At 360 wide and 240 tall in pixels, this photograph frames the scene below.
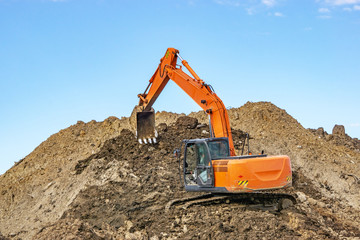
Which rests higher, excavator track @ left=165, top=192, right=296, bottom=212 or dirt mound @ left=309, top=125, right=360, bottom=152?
dirt mound @ left=309, top=125, right=360, bottom=152

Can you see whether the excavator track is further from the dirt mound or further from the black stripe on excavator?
the dirt mound

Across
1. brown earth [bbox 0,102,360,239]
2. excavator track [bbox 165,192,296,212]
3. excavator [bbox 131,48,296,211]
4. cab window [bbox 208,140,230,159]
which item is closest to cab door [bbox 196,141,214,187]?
excavator [bbox 131,48,296,211]

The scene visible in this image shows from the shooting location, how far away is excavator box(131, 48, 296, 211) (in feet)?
34.8

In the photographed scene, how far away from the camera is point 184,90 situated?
44.2 ft

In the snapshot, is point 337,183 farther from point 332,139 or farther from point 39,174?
point 39,174

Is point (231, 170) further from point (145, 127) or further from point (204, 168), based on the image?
point (145, 127)

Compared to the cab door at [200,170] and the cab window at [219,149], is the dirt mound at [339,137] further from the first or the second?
the cab door at [200,170]

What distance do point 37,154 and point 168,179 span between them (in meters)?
9.33

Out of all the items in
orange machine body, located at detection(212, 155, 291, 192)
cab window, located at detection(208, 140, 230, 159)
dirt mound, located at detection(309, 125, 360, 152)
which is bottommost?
orange machine body, located at detection(212, 155, 291, 192)

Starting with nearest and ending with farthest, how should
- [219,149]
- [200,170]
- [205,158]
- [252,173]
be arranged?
[252,173], [205,158], [200,170], [219,149]

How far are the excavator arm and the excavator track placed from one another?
1.21 m

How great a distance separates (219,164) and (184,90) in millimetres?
3339

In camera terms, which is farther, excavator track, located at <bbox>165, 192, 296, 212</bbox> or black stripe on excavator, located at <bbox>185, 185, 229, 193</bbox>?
excavator track, located at <bbox>165, 192, 296, 212</bbox>

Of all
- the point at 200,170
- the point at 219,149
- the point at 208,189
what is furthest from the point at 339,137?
the point at 208,189
